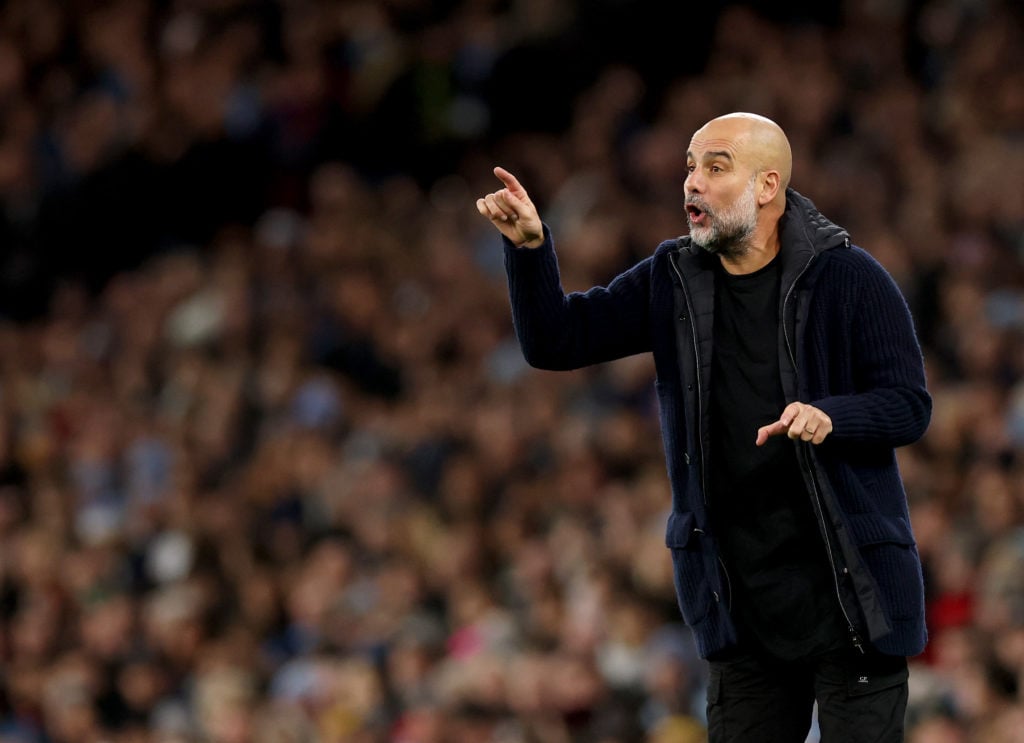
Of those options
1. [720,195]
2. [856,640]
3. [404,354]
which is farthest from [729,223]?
[404,354]

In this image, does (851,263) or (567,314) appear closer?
(851,263)

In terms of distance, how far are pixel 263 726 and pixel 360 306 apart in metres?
3.08

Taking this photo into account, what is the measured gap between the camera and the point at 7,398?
41.0ft

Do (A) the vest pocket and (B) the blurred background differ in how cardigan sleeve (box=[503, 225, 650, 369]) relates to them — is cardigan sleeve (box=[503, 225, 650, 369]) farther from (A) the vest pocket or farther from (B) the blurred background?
(B) the blurred background

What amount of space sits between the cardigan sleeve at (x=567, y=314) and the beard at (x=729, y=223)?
24cm

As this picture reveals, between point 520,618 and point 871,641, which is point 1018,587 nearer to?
point 520,618

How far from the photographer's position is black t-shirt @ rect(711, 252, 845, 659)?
13.5 ft

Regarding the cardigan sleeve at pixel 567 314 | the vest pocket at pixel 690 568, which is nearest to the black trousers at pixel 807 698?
the vest pocket at pixel 690 568

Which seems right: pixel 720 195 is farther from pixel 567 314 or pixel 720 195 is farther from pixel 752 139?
pixel 567 314

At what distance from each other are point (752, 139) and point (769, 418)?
23.3 inches

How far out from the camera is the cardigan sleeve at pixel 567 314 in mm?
4262

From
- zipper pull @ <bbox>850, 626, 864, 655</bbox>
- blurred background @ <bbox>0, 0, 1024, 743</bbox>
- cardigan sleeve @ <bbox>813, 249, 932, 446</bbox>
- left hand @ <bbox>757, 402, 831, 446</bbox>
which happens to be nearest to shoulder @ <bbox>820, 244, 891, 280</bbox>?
cardigan sleeve @ <bbox>813, 249, 932, 446</bbox>

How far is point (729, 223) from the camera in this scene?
4168 mm

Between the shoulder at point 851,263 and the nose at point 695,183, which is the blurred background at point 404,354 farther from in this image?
the nose at point 695,183
